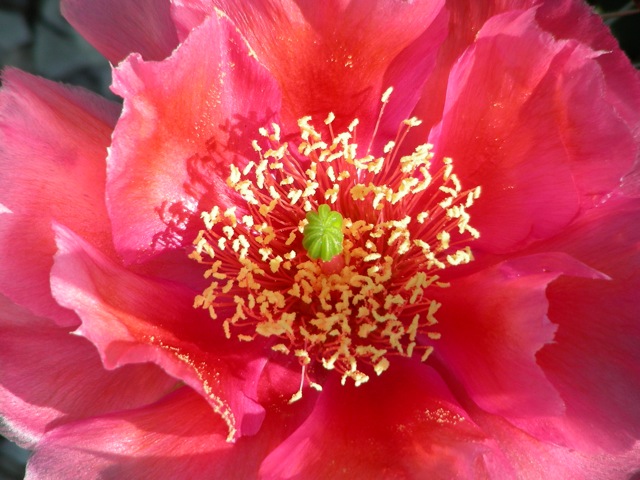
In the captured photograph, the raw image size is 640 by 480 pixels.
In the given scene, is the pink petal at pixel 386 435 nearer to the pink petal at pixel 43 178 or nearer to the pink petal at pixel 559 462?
the pink petal at pixel 559 462

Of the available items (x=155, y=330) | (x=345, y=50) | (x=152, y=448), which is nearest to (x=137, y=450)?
(x=152, y=448)

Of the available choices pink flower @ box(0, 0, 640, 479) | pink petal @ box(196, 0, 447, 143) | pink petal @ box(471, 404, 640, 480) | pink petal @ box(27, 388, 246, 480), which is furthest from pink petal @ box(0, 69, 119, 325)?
pink petal @ box(471, 404, 640, 480)

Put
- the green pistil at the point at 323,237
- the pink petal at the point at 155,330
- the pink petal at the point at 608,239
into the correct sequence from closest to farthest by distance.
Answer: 1. the pink petal at the point at 155,330
2. the pink petal at the point at 608,239
3. the green pistil at the point at 323,237

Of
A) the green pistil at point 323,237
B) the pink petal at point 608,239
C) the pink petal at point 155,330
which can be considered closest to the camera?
the pink petal at point 155,330

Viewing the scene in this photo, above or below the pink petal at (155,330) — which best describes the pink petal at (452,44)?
above

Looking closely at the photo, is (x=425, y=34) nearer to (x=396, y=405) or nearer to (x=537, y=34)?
(x=537, y=34)

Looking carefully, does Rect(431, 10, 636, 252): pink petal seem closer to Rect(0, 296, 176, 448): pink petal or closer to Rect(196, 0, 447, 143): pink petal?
Rect(196, 0, 447, 143): pink petal

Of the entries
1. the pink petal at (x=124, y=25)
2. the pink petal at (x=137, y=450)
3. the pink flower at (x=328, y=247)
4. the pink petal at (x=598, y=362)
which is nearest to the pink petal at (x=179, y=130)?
the pink flower at (x=328, y=247)
